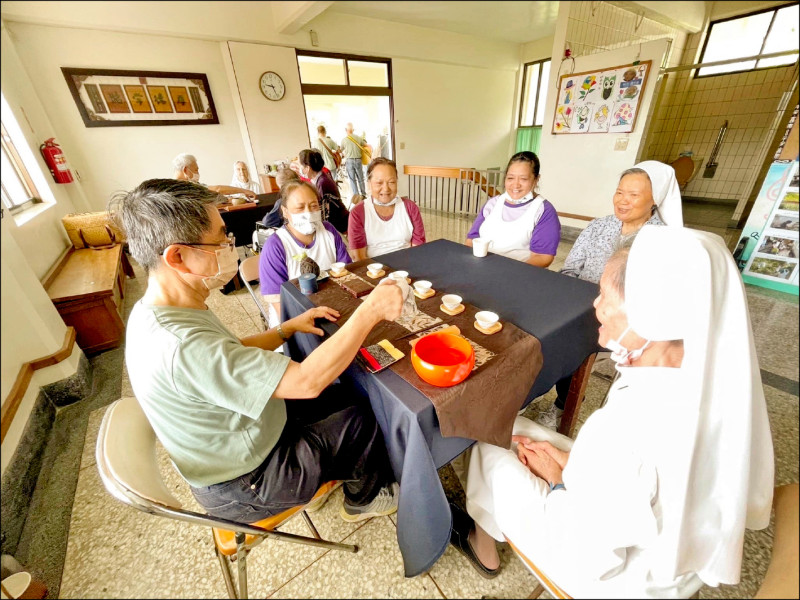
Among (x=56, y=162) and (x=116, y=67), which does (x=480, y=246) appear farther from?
(x=56, y=162)

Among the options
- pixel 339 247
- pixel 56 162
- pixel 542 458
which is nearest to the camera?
pixel 542 458

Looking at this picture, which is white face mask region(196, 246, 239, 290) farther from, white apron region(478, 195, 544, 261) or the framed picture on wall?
white apron region(478, 195, 544, 261)

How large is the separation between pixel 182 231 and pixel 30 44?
0.43m

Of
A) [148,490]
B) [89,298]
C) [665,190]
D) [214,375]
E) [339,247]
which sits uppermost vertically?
[665,190]

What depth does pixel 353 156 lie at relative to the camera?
6898mm

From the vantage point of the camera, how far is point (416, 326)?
1182 millimetres

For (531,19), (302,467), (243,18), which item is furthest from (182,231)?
A: (531,19)

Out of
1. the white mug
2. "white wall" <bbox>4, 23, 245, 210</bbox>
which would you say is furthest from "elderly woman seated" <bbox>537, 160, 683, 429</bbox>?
"white wall" <bbox>4, 23, 245, 210</bbox>

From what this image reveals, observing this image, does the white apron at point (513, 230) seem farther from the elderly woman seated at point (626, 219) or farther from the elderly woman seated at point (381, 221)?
the elderly woman seated at point (381, 221)

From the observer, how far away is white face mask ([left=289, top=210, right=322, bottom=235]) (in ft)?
6.07

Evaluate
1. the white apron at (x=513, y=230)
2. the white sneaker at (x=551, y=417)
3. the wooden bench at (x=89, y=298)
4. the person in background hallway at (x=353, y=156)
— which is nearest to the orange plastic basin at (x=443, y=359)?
the white sneaker at (x=551, y=417)

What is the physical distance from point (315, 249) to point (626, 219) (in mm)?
1900

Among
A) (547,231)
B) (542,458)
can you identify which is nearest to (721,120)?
(547,231)

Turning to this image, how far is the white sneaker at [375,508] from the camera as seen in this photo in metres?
1.22
